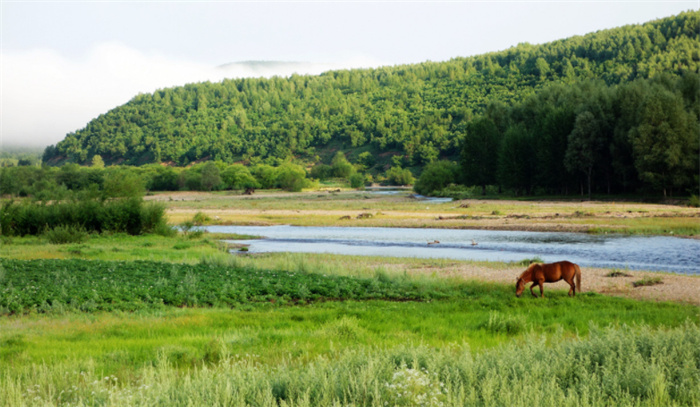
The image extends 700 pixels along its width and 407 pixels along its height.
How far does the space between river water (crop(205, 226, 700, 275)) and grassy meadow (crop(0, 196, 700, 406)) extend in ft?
30.9

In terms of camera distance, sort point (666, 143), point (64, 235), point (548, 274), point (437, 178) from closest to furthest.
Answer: point (548, 274) < point (64, 235) < point (666, 143) < point (437, 178)

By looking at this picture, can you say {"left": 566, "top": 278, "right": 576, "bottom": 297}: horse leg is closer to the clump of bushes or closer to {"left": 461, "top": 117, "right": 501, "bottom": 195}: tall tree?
the clump of bushes

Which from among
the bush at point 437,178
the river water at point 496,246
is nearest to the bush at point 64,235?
the river water at point 496,246

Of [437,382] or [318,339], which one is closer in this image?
[437,382]

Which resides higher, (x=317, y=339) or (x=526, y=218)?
(x=317, y=339)

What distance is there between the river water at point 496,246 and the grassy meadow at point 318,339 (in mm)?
9433

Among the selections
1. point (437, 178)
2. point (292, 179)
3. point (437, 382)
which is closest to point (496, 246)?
point (437, 382)

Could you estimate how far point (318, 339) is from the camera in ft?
39.8

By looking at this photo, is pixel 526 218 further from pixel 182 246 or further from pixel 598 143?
pixel 182 246

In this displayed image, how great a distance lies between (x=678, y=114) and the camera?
6228 cm

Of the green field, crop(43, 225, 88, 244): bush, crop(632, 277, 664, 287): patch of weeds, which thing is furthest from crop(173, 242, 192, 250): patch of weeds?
crop(632, 277, 664, 287): patch of weeds

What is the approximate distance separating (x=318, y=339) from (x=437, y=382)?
5.16 meters

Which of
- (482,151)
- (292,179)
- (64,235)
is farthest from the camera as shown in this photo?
(292,179)

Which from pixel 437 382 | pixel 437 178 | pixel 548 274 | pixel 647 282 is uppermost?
pixel 437 178
